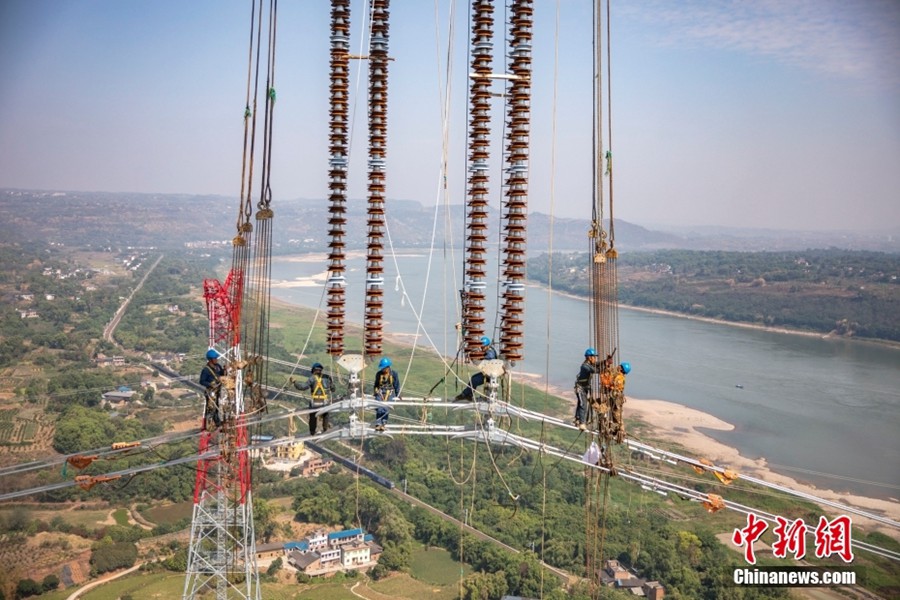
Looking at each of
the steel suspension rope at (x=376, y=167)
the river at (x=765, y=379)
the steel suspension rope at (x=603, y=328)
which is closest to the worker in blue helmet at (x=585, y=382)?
the steel suspension rope at (x=603, y=328)

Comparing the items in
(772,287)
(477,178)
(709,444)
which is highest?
(772,287)

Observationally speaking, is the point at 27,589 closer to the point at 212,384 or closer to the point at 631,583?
the point at 212,384

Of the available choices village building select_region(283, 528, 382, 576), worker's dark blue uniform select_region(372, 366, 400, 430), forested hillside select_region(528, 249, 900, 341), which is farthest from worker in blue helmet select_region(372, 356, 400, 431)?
forested hillside select_region(528, 249, 900, 341)

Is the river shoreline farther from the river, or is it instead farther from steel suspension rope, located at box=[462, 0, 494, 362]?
steel suspension rope, located at box=[462, 0, 494, 362]

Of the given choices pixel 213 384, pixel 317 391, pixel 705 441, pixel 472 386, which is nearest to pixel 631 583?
pixel 472 386

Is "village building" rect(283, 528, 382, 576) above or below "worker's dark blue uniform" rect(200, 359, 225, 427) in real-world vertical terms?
below

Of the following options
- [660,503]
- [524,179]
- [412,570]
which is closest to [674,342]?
[660,503]
